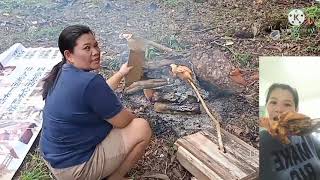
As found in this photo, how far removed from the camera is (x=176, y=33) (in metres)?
4.32

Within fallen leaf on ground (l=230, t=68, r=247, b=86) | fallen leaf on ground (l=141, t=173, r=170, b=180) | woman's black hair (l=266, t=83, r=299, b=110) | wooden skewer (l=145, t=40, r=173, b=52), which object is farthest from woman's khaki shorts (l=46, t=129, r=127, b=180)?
wooden skewer (l=145, t=40, r=173, b=52)

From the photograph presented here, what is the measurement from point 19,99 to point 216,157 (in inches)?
64.4

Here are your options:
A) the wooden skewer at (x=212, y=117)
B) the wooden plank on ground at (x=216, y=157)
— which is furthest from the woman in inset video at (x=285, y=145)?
the wooden skewer at (x=212, y=117)

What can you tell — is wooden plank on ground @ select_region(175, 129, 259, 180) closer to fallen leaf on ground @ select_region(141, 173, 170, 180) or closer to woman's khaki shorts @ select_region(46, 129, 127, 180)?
fallen leaf on ground @ select_region(141, 173, 170, 180)

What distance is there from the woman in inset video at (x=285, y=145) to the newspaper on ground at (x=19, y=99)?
1.50 metres

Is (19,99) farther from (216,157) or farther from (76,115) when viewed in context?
(216,157)

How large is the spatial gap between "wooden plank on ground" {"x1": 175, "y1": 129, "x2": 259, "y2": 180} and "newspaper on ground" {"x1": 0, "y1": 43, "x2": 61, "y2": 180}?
1.01 meters

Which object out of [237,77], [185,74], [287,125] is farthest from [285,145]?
[237,77]

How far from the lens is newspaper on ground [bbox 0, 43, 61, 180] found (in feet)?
9.16

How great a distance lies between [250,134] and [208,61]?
78 cm

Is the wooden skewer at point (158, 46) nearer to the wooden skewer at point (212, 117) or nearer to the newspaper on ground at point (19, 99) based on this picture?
the wooden skewer at point (212, 117)

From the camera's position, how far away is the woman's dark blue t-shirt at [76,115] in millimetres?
2152

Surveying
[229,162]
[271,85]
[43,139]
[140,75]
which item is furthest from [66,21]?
[271,85]

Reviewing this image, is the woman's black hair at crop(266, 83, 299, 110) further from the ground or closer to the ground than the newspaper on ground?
further from the ground
